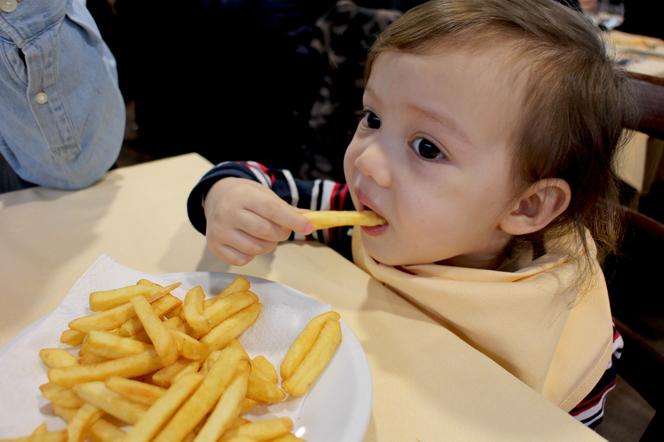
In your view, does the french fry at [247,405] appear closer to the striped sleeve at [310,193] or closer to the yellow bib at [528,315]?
the yellow bib at [528,315]

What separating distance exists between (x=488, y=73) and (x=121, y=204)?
3.02ft

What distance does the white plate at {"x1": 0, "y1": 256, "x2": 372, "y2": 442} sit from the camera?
689 millimetres

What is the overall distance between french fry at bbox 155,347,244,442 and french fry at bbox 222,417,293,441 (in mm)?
47

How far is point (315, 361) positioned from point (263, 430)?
141mm

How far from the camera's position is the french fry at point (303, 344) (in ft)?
2.51

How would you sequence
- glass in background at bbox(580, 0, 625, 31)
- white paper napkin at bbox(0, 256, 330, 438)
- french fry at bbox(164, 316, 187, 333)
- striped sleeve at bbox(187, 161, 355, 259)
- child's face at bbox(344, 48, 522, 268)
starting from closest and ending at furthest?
1. white paper napkin at bbox(0, 256, 330, 438)
2. french fry at bbox(164, 316, 187, 333)
3. child's face at bbox(344, 48, 522, 268)
4. striped sleeve at bbox(187, 161, 355, 259)
5. glass in background at bbox(580, 0, 625, 31)

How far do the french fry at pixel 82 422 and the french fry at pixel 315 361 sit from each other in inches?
9.8

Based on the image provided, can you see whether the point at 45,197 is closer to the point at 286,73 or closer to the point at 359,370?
the point at 359,370

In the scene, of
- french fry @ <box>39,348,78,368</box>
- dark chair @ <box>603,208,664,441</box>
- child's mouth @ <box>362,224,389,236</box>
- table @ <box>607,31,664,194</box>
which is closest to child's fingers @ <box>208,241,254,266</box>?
child's mouth @ <box>362,224,389,236</box>

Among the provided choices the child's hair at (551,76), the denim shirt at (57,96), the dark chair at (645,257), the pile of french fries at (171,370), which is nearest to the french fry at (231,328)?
the pile of french fries at (171,370)

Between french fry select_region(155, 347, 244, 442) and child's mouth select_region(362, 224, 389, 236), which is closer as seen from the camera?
french fry select_region(155, 347, 244, 442)

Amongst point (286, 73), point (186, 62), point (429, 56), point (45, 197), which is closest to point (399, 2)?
point (286, 73)

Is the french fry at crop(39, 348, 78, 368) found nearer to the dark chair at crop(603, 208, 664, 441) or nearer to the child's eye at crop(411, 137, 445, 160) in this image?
the child's eye at crop(411, 137, 445, 160)

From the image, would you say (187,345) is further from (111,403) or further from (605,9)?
(605,9)
